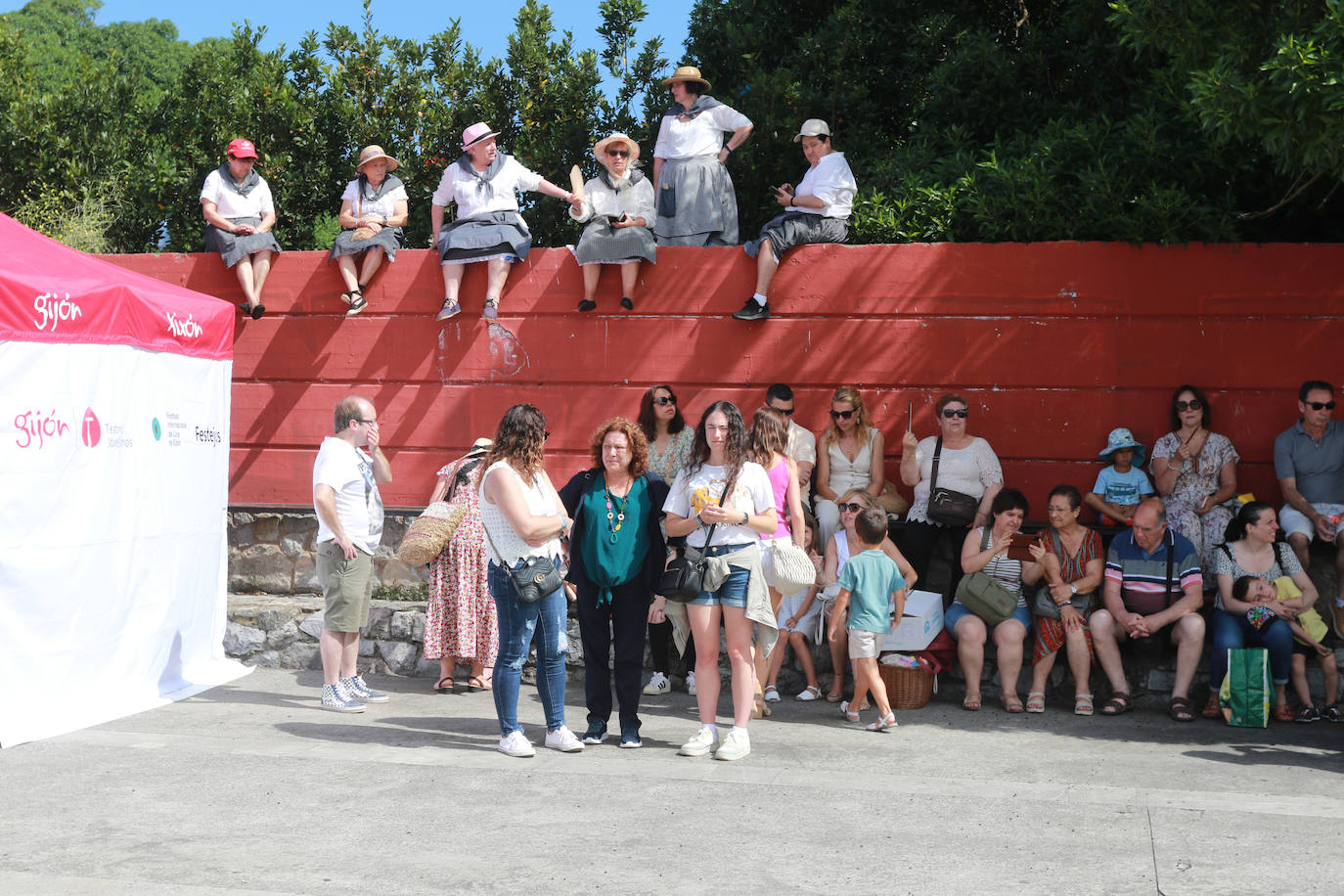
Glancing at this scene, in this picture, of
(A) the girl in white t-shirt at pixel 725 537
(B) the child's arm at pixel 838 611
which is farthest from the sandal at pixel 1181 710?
(A) the girl in white t-shirt at pixel 725 537

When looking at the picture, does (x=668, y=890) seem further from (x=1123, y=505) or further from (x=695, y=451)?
(x=1123, y=505)

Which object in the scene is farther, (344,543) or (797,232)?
(797,232)

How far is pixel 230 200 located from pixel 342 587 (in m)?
4.16

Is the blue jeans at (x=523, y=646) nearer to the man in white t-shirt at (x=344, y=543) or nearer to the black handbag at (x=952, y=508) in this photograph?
the man in white t-shirt at (x=344, y=543)

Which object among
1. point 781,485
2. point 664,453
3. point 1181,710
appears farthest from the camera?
point 664,453

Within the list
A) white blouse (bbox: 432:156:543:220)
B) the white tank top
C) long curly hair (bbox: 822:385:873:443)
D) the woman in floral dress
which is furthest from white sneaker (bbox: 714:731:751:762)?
white blouse (bbox: 432:156:543:220)

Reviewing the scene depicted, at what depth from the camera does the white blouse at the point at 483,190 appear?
10188 mm

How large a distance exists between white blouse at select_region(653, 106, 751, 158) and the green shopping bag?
5313 mm

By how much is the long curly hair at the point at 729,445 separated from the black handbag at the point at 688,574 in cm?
10

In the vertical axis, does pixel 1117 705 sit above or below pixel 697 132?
below

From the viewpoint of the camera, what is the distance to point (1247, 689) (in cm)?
772

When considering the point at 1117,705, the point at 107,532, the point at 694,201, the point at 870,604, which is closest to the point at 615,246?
the point at 694,201

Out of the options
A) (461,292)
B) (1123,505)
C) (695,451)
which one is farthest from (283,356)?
(1123,505)

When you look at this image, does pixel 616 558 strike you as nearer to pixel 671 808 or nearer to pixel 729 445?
pixel 729 445
